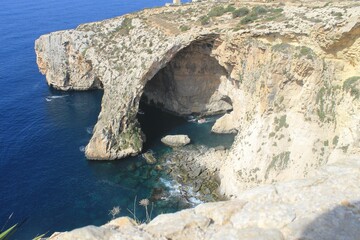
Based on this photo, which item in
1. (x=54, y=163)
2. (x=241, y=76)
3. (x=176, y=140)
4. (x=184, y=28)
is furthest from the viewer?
(x=176, y=140)

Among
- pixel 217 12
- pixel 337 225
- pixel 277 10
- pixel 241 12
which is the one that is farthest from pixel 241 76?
pixel 337 225

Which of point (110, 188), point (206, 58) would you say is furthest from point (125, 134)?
point (206, 58)

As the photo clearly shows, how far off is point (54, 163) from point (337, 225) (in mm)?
45327

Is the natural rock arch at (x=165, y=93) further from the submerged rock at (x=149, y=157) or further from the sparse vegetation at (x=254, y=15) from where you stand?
the sparse vegetation at (x=254, y=15)

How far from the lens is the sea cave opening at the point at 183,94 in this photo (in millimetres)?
56938

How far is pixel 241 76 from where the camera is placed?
4719 cm

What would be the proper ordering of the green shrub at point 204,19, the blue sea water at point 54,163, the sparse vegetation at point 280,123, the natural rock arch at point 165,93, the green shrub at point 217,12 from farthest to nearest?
the green shrub at point 217,12, the green shrub at point 204,19, the natural rock arch at point 165,93, the blue sea water at point 54,163, the sparse vegetation at point 280,123

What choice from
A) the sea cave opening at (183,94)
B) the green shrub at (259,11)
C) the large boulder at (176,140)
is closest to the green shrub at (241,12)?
the green shrub at (259,11)

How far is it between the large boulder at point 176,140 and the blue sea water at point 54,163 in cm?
145

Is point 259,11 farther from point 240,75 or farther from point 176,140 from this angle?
point 176,140

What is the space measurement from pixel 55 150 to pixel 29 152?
3732 mm

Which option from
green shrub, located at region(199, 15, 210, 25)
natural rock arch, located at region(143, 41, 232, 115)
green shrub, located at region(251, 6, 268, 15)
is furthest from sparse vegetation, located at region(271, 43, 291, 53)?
natural rock arch, located at region(143, 41, 232, 115)

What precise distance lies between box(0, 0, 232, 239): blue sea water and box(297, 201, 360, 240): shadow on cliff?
104ft

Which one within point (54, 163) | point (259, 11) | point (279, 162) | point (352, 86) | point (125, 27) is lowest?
point (54, 163)
